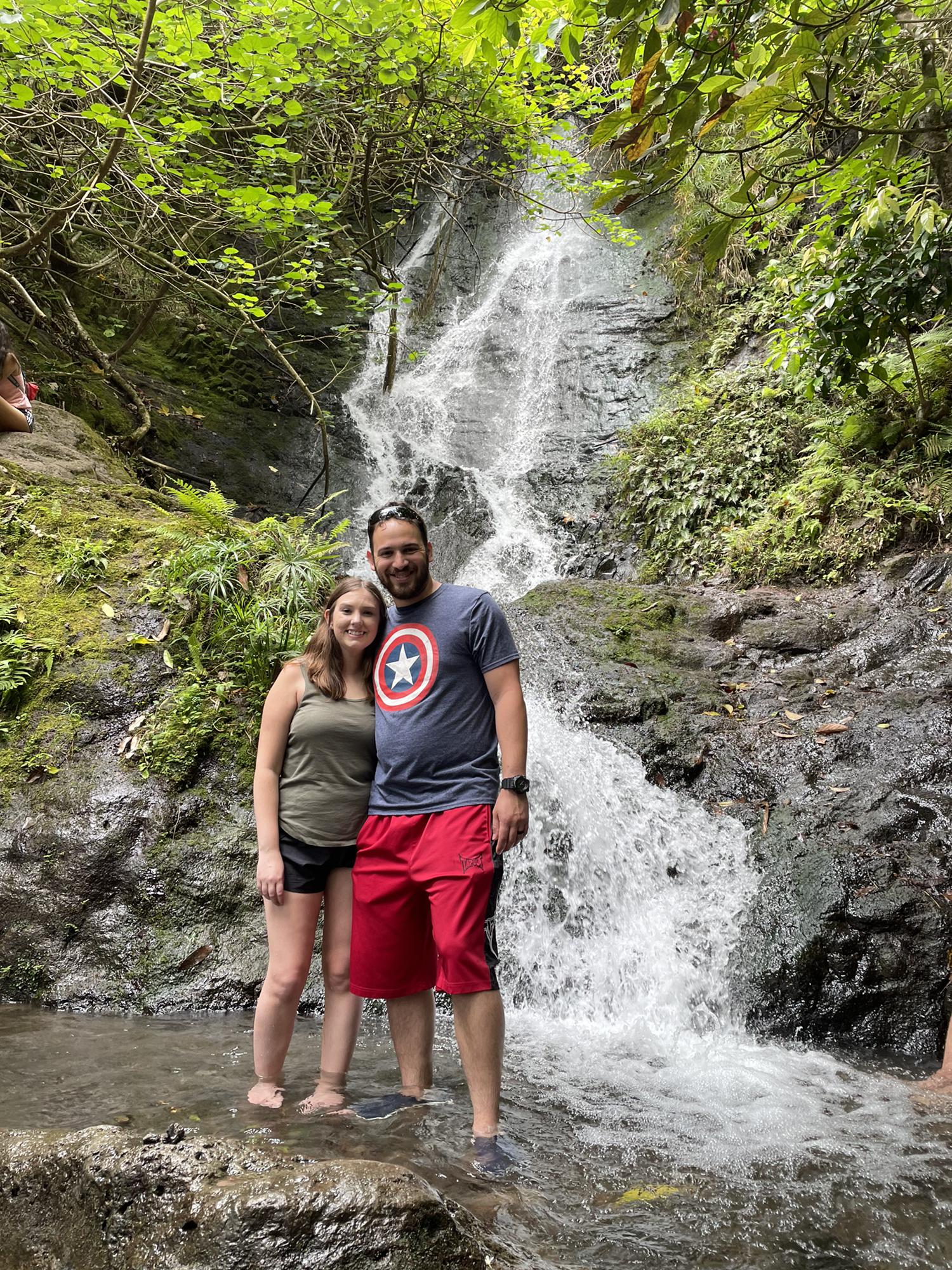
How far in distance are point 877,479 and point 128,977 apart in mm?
7857

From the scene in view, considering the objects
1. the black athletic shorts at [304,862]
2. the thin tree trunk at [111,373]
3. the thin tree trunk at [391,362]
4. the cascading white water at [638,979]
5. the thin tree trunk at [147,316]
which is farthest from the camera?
the thin tree trunk at [391,362]

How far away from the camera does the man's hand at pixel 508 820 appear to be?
2947 millimetres

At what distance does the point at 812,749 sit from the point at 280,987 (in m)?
4.14

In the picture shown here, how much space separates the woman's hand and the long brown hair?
62cm

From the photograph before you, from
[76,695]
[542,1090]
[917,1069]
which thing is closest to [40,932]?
[76,695]

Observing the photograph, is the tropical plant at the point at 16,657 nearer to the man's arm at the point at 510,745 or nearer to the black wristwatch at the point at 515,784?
the man's arm at the point at 510,745

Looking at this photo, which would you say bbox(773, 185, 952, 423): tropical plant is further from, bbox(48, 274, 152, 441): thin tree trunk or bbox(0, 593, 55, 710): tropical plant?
bbox(48, 274, 152, 441): thin tree trunk

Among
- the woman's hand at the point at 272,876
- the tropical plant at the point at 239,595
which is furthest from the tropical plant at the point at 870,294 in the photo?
the woman's hand at the point at 272,876

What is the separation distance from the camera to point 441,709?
312cm

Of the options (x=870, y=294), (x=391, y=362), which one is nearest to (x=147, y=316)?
(x=391, y=362)

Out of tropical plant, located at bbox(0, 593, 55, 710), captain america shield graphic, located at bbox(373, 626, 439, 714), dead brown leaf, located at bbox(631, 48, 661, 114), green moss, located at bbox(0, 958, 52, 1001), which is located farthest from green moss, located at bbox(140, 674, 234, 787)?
dead brown leaf, located at bbox(631, 48, 661, 114)

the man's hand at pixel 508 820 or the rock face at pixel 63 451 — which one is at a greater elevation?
the rock face at pixel 63 451

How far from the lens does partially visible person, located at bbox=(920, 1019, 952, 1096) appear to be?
3658 millimetres

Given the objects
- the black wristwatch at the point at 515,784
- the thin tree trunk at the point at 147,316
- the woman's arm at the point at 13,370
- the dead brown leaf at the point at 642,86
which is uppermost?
the thin tree trunk at the point at 147,316
